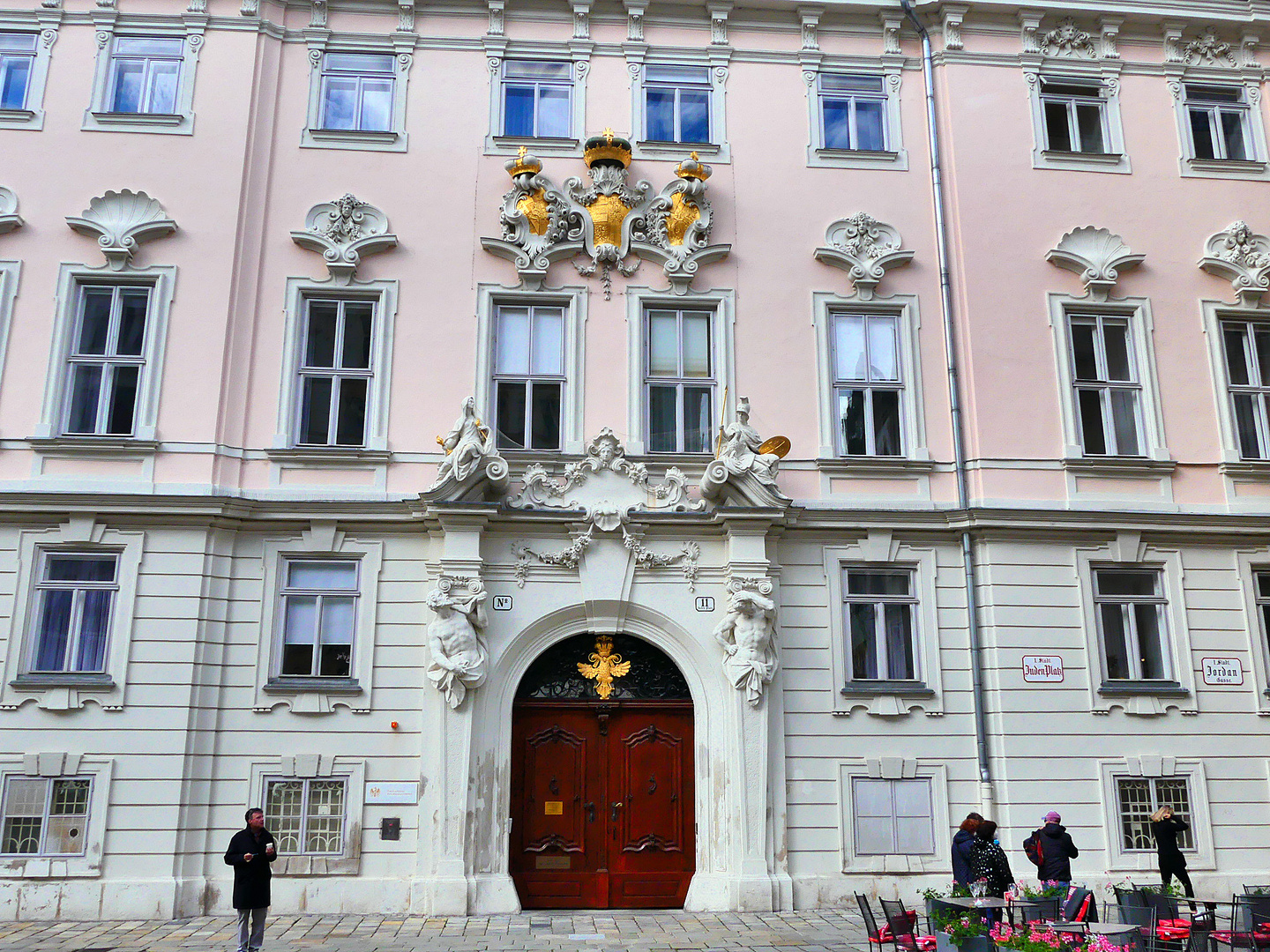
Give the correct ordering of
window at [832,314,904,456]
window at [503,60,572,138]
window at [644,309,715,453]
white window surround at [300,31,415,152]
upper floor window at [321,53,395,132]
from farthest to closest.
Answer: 1. window at [503,60,572,138]
2. upper floor window at [321,53,395,132]
3. white window surround at [300,31,415,152]
4. window at [832,314,904,456]
5. window at [644,309,715,453]

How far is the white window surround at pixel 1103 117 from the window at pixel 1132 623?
5.86m

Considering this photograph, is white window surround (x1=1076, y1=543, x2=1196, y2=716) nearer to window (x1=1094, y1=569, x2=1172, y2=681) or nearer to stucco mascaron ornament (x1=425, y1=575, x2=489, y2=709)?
window (x1=1094, y1=569, x2=1172, y2=681)

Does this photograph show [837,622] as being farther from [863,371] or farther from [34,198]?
[34,198]

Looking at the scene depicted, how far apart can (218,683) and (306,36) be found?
8972mm

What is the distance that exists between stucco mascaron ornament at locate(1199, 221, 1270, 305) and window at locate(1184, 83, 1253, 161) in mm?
1371

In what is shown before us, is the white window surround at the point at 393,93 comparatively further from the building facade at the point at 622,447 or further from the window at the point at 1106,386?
the window at the point at 1106,386

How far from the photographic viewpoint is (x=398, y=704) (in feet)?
43.8

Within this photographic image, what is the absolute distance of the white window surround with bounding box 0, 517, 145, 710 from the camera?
508 inches

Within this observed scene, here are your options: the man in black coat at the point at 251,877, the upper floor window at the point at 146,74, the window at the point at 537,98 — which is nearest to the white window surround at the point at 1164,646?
the window at the point at 537,98

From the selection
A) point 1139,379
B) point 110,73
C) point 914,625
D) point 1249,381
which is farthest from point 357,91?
point 1249,381

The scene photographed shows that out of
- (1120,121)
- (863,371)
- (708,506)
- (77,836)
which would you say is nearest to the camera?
(77,836)

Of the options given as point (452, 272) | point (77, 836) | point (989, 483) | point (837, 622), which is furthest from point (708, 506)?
point (77, 836)

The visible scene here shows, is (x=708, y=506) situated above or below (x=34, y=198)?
below

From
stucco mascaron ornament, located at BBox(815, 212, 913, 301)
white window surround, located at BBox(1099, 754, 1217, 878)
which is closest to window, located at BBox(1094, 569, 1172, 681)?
white window surround, located at BBox(1099, 754, 1217, 878)
